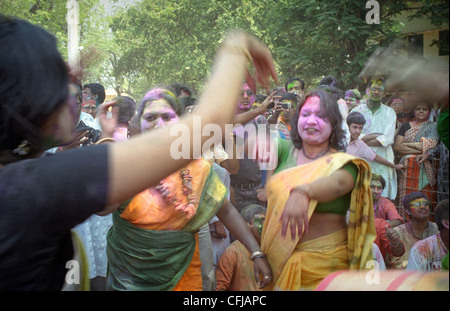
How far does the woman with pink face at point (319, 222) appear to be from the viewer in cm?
232

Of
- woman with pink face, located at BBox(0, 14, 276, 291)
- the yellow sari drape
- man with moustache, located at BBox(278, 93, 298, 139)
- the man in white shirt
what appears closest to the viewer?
woman with pink face, located at BBox(0, 14, 276, 291)

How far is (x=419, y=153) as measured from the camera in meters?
5.43

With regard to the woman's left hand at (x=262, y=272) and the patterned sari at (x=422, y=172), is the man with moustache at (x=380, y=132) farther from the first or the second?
the woman's left hand at (x=262, y=272)

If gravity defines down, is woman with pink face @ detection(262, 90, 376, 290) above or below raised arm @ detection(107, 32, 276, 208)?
below

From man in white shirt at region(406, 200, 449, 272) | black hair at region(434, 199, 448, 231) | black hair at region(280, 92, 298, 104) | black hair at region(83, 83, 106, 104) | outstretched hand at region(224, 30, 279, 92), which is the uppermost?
black hair at region(83, 83, 106, 104)

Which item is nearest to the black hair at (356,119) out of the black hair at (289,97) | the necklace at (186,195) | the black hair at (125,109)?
the black hair at (289,97)

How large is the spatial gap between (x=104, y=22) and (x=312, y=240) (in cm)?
Result: 1469

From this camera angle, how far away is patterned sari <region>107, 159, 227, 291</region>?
2396 mm

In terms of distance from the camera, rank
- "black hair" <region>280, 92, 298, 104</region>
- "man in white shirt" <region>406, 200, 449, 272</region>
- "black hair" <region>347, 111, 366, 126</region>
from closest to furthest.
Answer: "man in white shirt" <region>406, 200, 449, 272</region>, "black hair" <region>280, 92, 298, 104</region>, "black hair" <region>347, 111, 366, 126</region>

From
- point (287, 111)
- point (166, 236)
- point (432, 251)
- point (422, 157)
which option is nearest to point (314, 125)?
point (166, 236)

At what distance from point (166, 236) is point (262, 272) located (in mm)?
600

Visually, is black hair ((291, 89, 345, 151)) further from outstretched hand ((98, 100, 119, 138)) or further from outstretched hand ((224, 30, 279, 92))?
outstretched hand ((98, 100, 119, 138))

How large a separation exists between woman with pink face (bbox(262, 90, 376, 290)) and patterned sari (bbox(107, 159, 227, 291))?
17.5 inches

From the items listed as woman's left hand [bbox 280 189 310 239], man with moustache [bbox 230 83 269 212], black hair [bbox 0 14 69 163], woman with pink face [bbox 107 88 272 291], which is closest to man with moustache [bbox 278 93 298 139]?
man with moustache [bbox 230 83 269 212]
